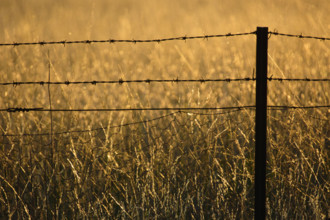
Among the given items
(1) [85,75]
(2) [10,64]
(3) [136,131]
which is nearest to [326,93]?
(3) [136,131]

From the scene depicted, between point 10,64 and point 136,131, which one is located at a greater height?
point 10,64

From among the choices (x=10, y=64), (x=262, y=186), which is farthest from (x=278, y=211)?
(x=10, y=64)

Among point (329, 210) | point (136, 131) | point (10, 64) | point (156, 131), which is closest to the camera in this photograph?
point (329, 210)

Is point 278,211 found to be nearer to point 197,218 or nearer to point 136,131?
point 197,218

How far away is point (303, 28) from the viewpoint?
7785 millimetres

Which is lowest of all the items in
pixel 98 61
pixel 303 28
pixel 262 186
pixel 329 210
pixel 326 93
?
pixel 329 210

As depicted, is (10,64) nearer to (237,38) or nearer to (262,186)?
(237,38)

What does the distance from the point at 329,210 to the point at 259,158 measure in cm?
111

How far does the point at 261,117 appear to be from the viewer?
111 inches

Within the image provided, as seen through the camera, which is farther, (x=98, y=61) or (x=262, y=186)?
(x=98, y=61)

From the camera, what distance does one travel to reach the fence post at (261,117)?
2816mm

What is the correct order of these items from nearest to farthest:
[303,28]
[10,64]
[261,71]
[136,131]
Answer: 1. [261,71]
2. [136,131]
3. [10,64]
4. [303,28]

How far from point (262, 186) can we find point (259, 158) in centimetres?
17

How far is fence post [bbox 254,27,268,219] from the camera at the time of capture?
2.82 metres
